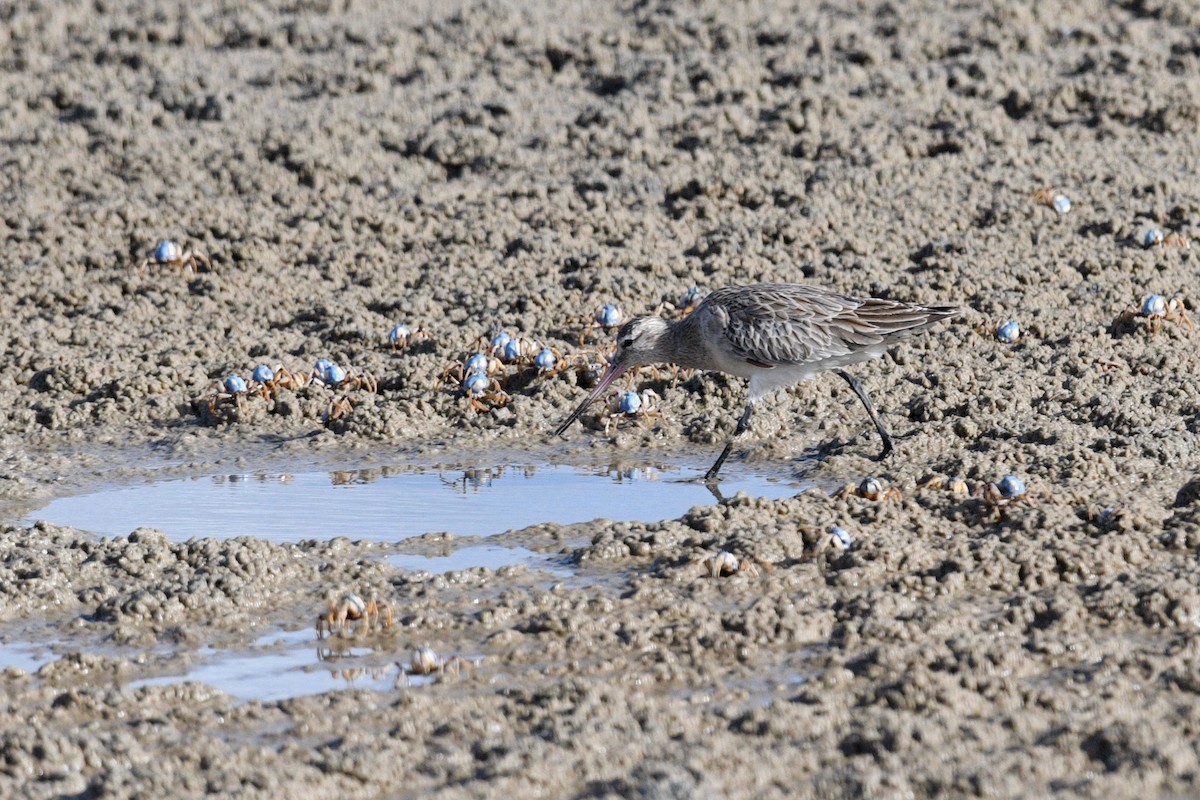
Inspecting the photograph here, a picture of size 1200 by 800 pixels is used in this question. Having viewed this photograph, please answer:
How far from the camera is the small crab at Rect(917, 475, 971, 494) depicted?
707 centimetres

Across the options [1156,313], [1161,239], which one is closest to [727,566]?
[1156,313]

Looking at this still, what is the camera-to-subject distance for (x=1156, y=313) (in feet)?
29.8

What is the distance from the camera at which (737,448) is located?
845 cm

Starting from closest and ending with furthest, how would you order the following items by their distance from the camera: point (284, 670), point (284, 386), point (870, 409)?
1. point (284, 670)
2. point (870, 409)
3. point (284, 386)

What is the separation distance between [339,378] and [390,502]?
1.38 meters

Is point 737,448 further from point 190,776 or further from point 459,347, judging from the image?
point 190,776

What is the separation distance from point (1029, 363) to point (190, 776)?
527cm

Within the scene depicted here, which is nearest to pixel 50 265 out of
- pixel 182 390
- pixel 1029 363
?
pixel 182 390

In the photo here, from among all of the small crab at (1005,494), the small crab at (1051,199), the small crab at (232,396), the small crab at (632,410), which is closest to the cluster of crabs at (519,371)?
the small crab at (632,410)

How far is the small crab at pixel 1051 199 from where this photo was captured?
35.0 ft

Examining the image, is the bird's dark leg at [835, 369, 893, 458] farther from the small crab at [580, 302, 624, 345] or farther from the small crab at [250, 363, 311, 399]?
the small crab at [250, 363, 311, 399]

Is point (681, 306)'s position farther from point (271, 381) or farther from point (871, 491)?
point (871, 491)

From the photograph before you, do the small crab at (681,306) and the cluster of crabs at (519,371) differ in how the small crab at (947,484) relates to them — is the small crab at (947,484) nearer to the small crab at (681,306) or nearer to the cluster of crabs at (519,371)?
the cluster of crabs at (519,371)

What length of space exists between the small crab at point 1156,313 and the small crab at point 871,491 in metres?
2.57
